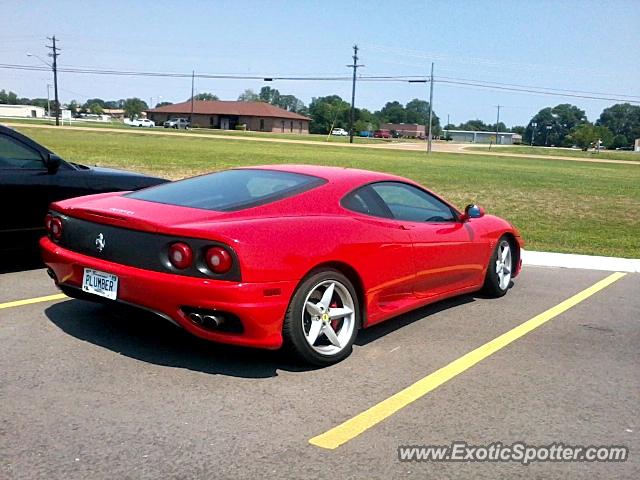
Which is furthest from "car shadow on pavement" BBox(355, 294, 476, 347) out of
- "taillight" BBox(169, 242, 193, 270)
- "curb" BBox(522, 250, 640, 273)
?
"curb" BBox(522, 250, 640, 273)

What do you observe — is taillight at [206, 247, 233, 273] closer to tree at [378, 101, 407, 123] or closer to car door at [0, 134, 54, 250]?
car door at [0, 134, 54, 250]

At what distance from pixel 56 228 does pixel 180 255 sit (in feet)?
4.16

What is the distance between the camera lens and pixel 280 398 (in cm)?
399

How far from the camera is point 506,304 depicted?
657 centimetres

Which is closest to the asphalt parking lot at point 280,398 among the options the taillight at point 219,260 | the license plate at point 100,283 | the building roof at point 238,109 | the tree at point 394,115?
the license plate at point 100,283

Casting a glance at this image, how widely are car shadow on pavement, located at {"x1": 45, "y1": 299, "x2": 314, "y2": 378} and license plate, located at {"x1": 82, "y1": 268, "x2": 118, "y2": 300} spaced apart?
132 millimetres

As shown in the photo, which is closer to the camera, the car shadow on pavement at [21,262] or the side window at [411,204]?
the side window at [411,204]

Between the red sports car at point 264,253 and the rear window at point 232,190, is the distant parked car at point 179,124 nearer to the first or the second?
the rear window at point 232,190

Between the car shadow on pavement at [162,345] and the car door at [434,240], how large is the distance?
140 centimetres

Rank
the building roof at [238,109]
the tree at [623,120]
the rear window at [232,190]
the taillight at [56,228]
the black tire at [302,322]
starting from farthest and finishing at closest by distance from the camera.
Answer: the tree at [623,120] < the building roof at [238,109] < the taillight at [56,228] < the rear window at [232,190] < the black tire at [302,322]

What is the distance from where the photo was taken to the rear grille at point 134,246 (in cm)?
404

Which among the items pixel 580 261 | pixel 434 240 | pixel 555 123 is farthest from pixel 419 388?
pixel 555 123

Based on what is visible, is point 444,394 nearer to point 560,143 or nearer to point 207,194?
point 207,194

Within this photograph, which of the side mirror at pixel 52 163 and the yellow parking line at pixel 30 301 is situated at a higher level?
the side mirror at pixel 52 163
